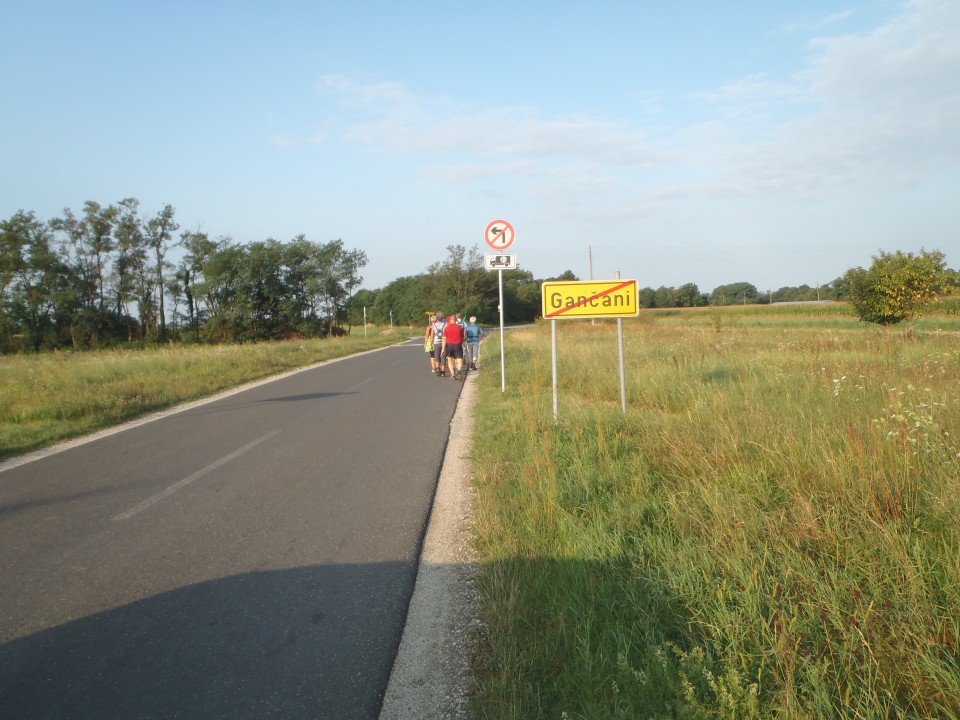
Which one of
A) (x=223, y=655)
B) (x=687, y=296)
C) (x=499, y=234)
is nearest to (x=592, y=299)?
(x=499, y=234)

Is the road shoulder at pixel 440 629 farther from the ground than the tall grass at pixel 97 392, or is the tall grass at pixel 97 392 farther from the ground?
the tall grass at pixel 97 392

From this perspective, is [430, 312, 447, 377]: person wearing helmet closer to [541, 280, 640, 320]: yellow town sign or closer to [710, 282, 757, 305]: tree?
[541, 280, 640, 320]: yellow town sign

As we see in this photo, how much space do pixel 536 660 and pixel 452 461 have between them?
478 centimetres

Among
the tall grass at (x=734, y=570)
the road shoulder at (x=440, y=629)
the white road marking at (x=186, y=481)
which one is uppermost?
the tall grass at (x=734, y=570)

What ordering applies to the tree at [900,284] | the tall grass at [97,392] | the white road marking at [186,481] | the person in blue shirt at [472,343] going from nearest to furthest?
the white road marking at [186,481], the tall grass at [97,392], the person in blue shirt at [472,343], the tree at [900,284]

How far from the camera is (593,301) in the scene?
8984mm

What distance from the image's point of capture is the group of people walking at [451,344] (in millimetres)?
17625

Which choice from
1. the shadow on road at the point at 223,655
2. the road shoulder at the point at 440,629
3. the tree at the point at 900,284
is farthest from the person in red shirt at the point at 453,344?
the tree at the point at 900,284

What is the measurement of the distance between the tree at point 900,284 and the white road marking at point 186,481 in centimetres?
2414

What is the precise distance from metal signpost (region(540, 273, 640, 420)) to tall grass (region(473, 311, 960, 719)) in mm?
2452

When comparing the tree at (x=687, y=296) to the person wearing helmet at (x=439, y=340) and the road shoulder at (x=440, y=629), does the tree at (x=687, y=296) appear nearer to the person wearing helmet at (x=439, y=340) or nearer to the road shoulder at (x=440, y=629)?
the person wearing helmet at (x=439, y=340)

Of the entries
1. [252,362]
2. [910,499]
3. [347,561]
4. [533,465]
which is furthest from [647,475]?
[252,362]

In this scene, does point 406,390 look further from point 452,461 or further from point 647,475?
point 647,475

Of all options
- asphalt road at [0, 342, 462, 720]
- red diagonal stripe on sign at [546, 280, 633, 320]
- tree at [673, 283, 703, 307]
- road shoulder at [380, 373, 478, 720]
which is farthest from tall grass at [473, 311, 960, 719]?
tree at [673, 283, 703, 307]
